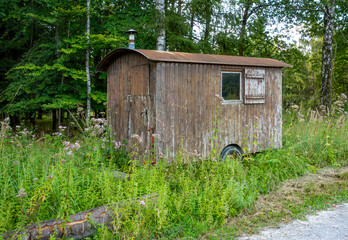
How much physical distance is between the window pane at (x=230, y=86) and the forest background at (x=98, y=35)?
4.63 m

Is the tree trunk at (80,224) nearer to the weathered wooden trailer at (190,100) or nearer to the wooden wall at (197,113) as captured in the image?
the weathered wooden trailer at (190,100)

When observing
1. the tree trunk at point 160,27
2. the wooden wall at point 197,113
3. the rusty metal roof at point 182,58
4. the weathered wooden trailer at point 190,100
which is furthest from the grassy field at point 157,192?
the tree trunk at point 160,27

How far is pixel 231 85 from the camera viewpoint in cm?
718

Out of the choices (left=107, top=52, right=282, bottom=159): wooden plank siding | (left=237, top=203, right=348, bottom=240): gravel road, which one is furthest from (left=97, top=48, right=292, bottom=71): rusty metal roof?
(left=237, top=203, right=348, bottom=240): gravel road

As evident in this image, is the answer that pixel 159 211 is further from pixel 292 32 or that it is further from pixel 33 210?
pixel 292 32

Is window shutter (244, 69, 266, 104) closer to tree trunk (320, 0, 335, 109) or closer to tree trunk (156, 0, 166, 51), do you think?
tree trunk (156, 0, 166, 51)

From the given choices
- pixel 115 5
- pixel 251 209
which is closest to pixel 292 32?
pixel 115 5

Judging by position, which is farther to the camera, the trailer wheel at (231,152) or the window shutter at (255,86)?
the window shutter at (255,86)

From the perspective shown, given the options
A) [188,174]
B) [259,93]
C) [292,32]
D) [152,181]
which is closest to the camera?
[152,181]

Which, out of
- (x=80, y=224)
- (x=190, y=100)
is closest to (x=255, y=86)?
(x=190, y=100)

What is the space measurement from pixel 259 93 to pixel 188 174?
3.45 metres

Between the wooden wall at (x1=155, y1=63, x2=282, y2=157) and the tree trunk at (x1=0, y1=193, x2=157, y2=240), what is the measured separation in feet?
7.22

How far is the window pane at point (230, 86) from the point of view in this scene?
7.05 m

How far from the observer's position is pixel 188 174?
559 cm
